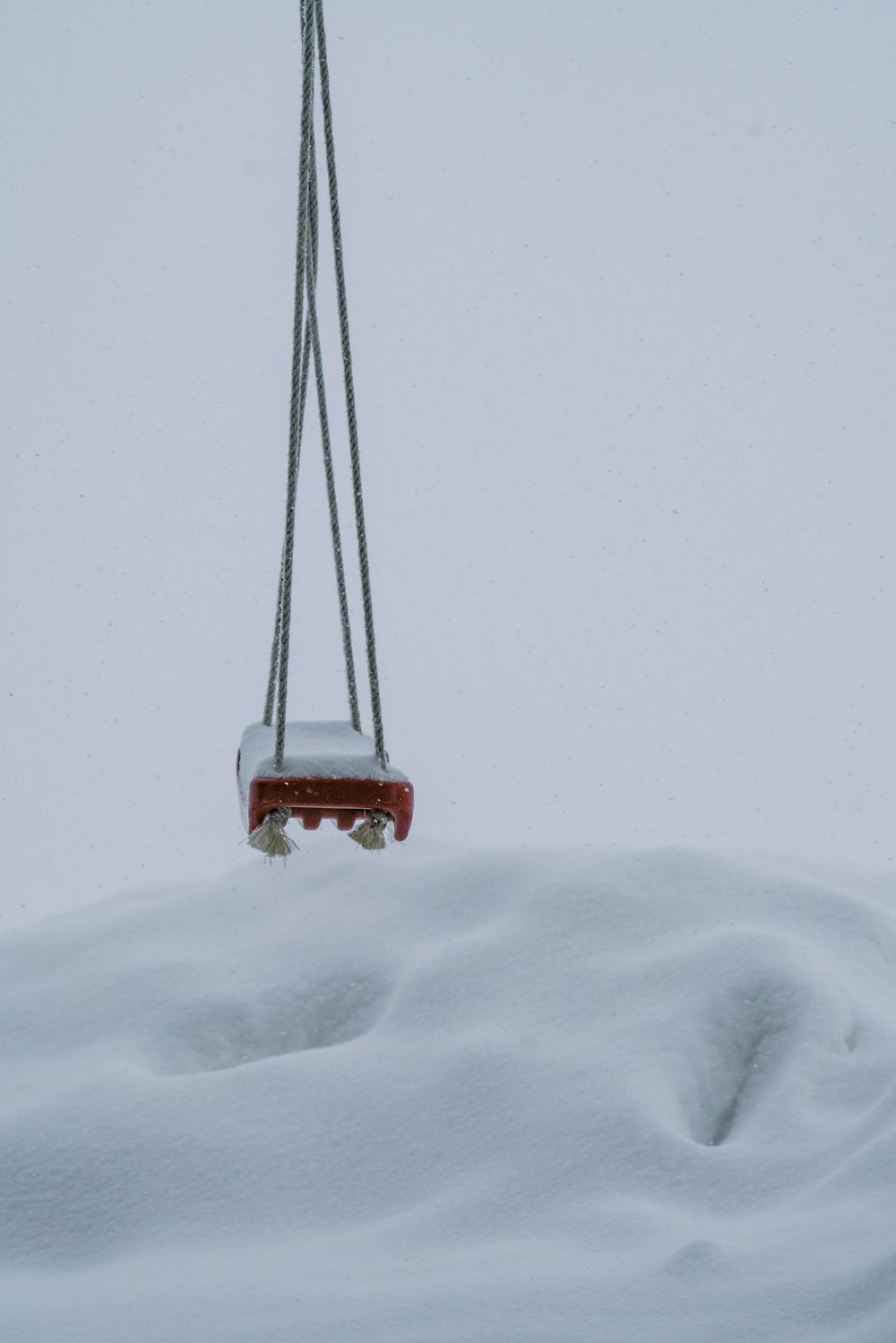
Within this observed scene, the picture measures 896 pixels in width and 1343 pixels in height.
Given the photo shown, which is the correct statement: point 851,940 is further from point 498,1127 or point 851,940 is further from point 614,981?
point 498,1127

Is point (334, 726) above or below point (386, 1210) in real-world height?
above

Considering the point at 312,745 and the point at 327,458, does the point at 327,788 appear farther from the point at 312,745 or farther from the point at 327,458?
the point at 327,458

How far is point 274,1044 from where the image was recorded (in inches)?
109

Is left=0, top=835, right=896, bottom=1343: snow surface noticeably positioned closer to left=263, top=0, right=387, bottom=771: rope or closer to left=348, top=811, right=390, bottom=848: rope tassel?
left=348, top=811, right=390, bottom=848: rope tassel

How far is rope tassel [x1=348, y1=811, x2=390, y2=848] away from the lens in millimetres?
1778

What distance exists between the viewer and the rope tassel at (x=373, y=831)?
1.78m

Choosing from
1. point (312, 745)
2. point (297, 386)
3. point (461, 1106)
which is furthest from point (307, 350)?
point (461, 1106)

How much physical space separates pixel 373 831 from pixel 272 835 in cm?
13

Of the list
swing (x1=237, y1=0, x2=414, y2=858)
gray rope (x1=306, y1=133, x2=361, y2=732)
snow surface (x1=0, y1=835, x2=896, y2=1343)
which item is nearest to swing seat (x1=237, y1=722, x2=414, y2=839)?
swing (x1=237, y1=0, x2=414, y2=858)

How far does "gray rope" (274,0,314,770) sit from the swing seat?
1.1 inches

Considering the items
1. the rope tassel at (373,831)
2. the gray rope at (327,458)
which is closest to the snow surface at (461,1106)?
the rope tassel at (373,831)

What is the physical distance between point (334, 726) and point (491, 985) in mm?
913

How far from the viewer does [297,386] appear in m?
1.82


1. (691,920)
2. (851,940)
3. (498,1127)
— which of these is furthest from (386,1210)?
(851,940)
